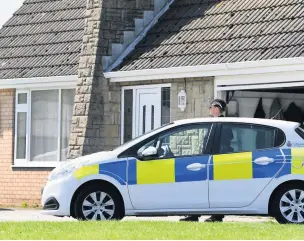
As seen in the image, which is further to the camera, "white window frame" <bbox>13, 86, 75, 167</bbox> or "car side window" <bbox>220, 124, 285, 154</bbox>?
"white window frame" <bbox>13, 86, 75, 167</bbox>

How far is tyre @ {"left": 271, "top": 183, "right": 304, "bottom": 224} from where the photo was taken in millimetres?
17141

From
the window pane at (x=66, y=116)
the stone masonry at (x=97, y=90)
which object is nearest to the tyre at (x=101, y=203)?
the stone masonry at (x=97, y=90)

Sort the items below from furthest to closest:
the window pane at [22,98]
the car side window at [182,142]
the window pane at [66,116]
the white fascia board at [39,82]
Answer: the window pane at [22,98]
the window pane at [66,116]
the white fascia board at [39,82]
the car side window at [182,142]

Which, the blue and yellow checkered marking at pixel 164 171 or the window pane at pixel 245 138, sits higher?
the window pane at pixel 245 138

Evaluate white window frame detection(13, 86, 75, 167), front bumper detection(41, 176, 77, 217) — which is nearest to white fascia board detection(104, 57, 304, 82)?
white window frame detection(13, 86, 75, 167)

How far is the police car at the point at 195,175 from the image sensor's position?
1723cm

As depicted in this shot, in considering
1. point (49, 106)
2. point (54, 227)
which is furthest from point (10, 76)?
point (54, 227)

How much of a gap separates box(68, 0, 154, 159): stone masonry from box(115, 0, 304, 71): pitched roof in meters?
0.49

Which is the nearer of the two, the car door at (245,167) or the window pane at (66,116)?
the car door at (245,167)

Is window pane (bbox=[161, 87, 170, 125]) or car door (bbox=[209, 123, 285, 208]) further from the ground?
window pane (bbox=[161, 87, 170, 125])

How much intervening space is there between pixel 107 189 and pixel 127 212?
0.41 meters

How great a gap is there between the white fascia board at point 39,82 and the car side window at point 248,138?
27.0 ft

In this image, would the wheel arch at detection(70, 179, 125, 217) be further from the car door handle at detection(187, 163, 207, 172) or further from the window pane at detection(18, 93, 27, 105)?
the window pane at detection(18, 93, 27, 105)

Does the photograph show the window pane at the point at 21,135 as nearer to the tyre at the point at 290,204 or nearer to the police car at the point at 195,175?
the police car at the point at 195,175
